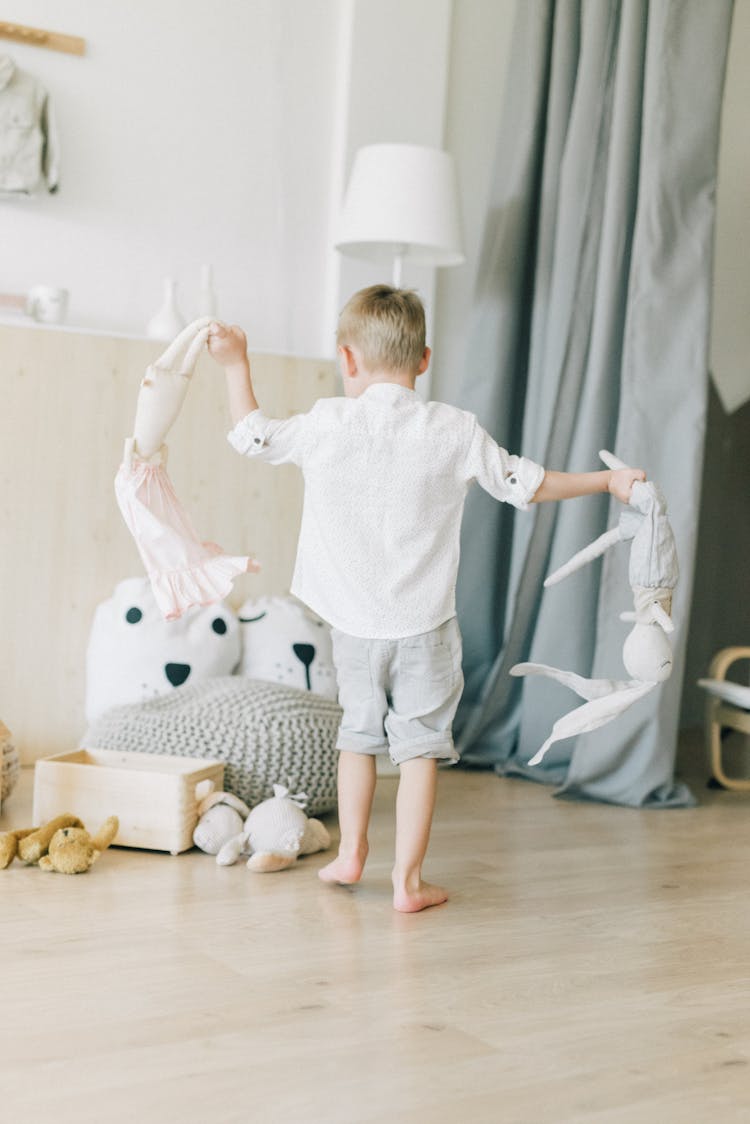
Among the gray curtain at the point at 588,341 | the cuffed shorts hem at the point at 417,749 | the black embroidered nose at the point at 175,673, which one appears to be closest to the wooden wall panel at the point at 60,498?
the black embroidered nose at the point at 175,673

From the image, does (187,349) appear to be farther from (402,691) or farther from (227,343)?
(402,691)

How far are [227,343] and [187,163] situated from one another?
1420mm

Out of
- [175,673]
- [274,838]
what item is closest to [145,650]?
[175,673]

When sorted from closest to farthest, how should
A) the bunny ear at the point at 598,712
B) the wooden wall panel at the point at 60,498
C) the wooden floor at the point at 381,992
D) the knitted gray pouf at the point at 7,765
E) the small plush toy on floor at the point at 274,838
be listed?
1. the wooden floor at the point at 381,992
2. the bunny ear at the point at 598,712
3. the small plush toy on floor at the point at 274,838
4. the knitted gray pouf at the point at 7,765
5. the wooden wall panel at the point at 60,498

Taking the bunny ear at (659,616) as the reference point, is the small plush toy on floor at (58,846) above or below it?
below

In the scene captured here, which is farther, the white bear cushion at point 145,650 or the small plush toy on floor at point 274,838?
the white bear cushion at point 145,650

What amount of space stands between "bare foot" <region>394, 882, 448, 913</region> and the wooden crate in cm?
42

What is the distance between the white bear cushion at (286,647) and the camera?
2791 mm

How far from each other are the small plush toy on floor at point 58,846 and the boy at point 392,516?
1.20ft

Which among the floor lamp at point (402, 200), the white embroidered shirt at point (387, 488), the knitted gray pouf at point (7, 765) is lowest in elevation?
the knitted gray pouf at point (7, 765)

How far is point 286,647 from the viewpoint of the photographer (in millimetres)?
2807

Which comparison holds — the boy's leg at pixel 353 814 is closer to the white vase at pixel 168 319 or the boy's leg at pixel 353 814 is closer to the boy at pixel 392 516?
the boy at pixel 392 516

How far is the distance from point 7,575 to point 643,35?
177 centimetres

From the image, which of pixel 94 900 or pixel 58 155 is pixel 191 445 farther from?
pixel 94 900
